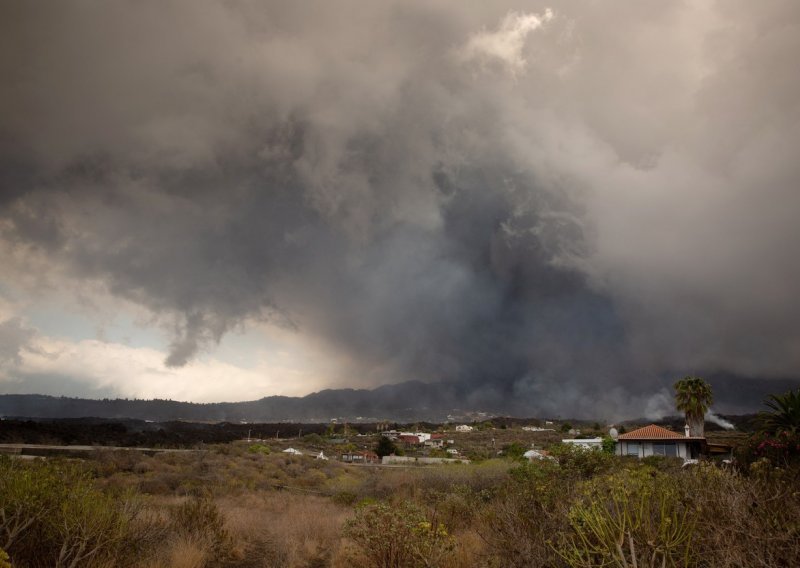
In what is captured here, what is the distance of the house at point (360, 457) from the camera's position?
6621 cm

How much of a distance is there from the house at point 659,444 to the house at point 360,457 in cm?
3169

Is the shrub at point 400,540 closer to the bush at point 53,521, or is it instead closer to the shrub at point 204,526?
the bush at point 53,521

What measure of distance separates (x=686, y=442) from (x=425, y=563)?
5912cm

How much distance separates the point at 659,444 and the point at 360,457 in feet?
128

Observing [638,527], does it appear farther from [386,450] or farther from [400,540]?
[386,450]

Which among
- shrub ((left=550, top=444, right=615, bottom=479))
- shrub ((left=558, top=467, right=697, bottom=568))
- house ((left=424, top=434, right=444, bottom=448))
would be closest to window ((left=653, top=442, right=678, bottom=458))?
house ((left=424, top=434, right=444, bottom=448))

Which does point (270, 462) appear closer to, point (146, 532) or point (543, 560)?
point (146, 532)

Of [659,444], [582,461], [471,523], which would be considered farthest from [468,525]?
[659,444]

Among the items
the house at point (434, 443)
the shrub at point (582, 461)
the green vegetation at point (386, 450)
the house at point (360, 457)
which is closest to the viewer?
the shrub at point (582, 461)

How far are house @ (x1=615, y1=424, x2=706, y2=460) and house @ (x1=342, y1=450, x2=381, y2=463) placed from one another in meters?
31.7

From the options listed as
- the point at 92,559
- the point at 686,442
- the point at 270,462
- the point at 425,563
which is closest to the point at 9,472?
the point at 92,559

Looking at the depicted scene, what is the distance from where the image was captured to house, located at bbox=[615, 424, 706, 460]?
5625 centimetres

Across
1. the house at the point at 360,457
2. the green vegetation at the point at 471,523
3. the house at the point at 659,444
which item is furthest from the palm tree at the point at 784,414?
the house at the point at 360,457

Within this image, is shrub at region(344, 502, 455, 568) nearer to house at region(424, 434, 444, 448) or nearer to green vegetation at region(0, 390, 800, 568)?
green vegetation at region(0, 390, 800, 568)
